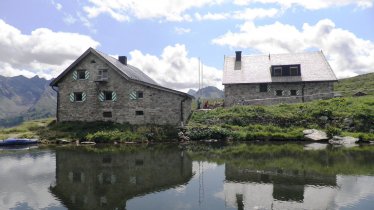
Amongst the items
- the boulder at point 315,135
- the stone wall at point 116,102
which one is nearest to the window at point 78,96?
the stone wall at point 116,102

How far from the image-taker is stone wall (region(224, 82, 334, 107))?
153 feet

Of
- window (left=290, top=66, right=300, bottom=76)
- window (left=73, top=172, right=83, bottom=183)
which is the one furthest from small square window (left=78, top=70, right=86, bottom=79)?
window (left=290, top=66, right=300, bottom=76)

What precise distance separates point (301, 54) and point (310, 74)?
592 centimetres

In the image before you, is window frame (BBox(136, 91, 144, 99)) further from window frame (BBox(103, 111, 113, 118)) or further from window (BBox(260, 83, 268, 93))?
window (BBox(260, 83, 268, 93))

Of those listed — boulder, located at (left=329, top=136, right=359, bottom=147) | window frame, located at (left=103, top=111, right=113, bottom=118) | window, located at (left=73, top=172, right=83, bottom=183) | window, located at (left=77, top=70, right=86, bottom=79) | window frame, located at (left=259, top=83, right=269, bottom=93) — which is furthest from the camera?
window frame, located at (left=259, top=83, right=269, bottom=93)

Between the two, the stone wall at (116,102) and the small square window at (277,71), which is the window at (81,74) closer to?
the stone wall at (116,102)

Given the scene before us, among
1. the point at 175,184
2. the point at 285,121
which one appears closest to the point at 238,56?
the point at 285,121

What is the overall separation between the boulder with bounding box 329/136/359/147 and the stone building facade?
15.6 m

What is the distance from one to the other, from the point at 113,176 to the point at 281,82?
33.8 metres

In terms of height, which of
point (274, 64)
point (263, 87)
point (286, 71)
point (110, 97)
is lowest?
point (110, 97)

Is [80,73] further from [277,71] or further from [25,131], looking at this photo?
[277,71]

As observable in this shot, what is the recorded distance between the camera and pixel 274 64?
1954 inches

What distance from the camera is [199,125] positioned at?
36.8 metres

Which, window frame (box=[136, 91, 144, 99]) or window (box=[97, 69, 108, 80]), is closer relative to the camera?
window frame (box=[136, 91, 144, 99])
